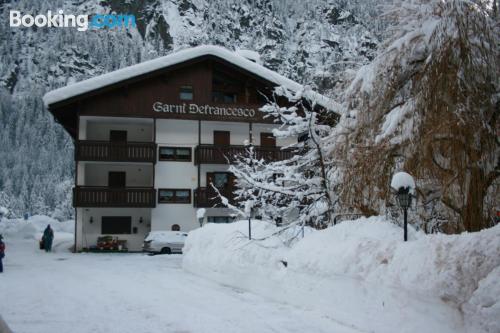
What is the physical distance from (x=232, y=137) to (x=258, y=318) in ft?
77.8

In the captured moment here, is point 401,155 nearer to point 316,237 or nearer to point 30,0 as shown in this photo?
point 316,237

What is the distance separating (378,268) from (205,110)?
80.5 ft

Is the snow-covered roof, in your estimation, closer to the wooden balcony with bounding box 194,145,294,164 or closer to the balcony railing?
the wooden balcony with bounding box 194,145,294,164

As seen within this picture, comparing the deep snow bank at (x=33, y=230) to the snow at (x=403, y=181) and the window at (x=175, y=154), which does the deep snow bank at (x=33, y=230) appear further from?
the snow at (x=403, y=181)

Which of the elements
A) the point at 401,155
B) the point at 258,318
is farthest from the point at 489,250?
the point at 258,318

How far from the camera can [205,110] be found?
3141 cm

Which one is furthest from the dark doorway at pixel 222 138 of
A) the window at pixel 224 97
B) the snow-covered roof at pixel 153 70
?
the snow-covered roof at pixel 153 70

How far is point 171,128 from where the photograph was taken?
31406 mm

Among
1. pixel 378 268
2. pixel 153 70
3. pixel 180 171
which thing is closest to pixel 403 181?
pixel 378 268

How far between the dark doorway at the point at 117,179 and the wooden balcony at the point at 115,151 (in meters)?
2.31

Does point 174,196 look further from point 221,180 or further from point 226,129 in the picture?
point 226,129

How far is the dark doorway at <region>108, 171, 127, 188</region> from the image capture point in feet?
104

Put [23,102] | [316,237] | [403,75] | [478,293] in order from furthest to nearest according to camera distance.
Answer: [23,102]
[316,237]
[403,75]
[478,293]

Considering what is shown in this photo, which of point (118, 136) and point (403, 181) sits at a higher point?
point (118, 136)
